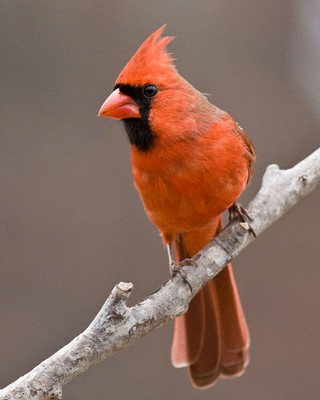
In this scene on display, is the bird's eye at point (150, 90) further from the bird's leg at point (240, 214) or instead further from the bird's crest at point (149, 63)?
the bird's leg at point (240, 214)

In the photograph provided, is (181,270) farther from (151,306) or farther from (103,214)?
(103,214)

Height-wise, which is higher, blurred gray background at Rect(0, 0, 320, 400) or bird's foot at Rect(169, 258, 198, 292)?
blurred gray background at Rect(0, 0, 320, 400)

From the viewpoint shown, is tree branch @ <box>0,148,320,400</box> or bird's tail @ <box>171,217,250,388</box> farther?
bird's tail @ <box>171,217,250,388</box>

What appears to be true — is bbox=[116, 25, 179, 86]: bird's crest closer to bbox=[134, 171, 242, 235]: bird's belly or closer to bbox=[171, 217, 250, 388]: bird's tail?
bbox=[134, 171, 242, 235]: bird's belly

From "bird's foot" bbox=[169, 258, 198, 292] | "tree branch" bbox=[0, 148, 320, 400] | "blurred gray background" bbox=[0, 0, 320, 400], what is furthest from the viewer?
"blurred gray background" bbox=[0, 0, 320, 400]

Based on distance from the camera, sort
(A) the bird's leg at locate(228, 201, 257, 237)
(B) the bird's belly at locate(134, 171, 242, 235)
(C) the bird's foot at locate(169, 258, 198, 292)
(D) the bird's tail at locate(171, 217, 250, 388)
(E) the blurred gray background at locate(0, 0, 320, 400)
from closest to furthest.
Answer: (C) the bird's foot at locate(169, 258, 198, 292)
(B) the bird's belly at locate(134, 171, 242, 235)
(A) the bird's leg at locate(228, 201, 257, 237)
(D) the bird's tail at locate(171, 217, 250, 388)
(E) the blurred gray background at locate(0, 0, 320, 400)

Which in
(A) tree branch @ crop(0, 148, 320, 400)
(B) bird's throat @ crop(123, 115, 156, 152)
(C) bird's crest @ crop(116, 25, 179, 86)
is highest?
(C) bird's crest @ crop(116, 25, 179, 86)

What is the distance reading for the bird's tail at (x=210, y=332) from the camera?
9.51ft

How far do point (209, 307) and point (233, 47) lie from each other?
199cm

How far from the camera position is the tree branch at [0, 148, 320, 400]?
1.96 meters

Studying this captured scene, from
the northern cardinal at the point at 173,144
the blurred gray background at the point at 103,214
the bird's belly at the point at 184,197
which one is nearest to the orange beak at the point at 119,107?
the northern cardinal at the point at 173,144

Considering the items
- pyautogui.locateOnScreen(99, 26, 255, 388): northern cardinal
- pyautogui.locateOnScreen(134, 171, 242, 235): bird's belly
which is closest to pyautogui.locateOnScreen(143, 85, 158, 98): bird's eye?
pyautogui.locateOnScreen(99, 26, 255, 388): northern cardinal

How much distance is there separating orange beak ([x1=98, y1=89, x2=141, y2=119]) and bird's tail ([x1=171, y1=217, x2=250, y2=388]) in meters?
0.58

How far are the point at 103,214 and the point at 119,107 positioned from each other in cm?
136
